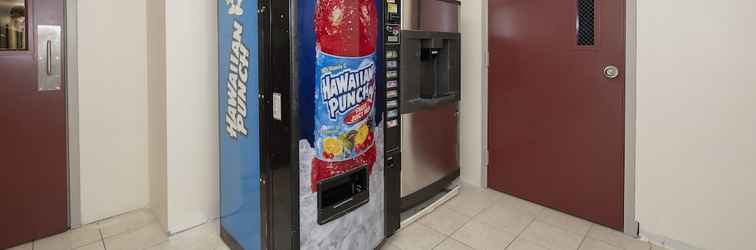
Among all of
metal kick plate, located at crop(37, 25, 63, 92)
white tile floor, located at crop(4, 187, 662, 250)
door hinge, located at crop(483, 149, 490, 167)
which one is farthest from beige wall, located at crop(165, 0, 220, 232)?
door hinge, located at crop(483, 149, 490, 167)

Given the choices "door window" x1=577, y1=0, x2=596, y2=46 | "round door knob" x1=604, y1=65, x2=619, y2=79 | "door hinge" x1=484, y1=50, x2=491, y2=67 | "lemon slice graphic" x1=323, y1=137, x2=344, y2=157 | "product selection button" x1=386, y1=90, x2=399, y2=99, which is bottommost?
"lemon slice graphic" x1=323, y1=137, x2=344, y2=157

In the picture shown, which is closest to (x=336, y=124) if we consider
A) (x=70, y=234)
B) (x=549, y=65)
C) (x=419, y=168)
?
(x=419, y=168)

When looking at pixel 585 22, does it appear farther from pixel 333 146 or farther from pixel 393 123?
pixel 333 146

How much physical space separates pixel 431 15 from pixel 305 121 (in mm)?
1283

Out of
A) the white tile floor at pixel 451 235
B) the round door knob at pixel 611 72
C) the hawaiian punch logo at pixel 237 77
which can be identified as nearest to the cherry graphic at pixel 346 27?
the hawaiian punch logo at pixel 237 77

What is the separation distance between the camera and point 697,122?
6.18ft

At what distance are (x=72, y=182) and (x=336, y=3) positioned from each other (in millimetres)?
1900

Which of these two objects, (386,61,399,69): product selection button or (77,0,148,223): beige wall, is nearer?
(386,61,399,69): product selection button

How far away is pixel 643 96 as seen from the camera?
2051 mm

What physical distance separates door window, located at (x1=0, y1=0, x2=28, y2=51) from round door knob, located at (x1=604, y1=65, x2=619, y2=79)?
3152mm

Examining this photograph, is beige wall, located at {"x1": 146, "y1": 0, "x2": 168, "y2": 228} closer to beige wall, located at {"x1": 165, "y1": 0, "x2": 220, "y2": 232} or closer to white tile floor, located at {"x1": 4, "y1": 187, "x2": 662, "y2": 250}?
beige wall, located at {"x1": 165, "y1": 0, "x2": 220, "y2": 232}

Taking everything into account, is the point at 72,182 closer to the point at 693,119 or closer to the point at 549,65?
the point at 549,65

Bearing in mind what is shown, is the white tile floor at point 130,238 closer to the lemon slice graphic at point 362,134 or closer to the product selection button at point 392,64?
the lemon slice graphic at point 362,134

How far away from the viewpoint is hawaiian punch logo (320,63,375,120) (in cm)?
155
